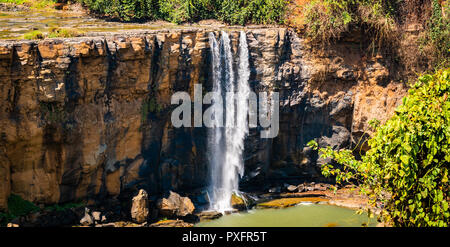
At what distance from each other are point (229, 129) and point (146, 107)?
3438 mm

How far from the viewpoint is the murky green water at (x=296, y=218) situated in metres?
14.8

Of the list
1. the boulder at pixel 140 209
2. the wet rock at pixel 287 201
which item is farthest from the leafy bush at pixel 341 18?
the boulder at pixel 140 209

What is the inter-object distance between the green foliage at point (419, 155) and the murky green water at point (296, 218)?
361 inches

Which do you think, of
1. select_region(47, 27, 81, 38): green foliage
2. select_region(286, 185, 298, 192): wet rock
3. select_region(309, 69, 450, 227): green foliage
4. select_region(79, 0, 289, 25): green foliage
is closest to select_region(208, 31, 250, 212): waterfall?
select_region(286, 185, 298, 192): wet rock

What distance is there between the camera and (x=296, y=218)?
1530cm

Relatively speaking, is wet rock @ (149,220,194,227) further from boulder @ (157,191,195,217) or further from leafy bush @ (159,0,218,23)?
leafy bush @ (159,0,218,23)

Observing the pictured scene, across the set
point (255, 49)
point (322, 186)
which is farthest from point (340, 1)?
point (322, 186)

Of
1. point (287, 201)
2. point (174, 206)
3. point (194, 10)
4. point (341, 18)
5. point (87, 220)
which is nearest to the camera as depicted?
point (87, 220)

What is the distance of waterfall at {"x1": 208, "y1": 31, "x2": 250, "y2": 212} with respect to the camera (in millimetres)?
16859

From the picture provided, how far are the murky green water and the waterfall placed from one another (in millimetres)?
1574

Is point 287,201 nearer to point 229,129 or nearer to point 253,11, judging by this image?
point 229,129

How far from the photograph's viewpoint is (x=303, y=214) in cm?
1567

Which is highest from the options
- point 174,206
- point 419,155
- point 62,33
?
point 62,33

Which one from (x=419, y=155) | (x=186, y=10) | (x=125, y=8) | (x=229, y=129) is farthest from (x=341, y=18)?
(x=419, y=155)
